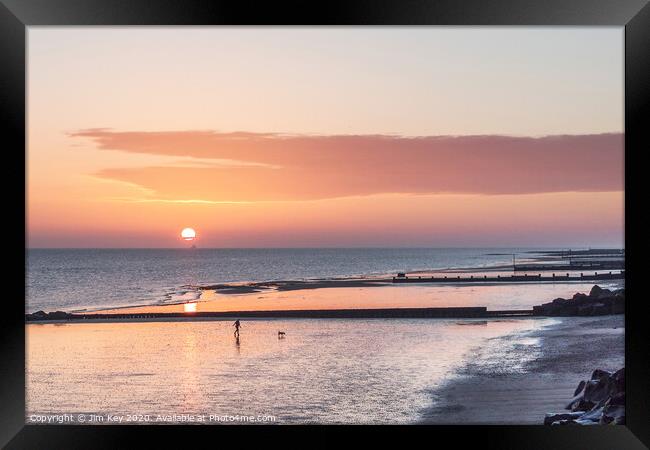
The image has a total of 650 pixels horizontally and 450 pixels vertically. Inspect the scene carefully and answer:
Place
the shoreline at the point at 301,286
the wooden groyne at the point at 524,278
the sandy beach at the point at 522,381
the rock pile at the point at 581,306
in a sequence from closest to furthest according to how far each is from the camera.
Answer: the sandy beach at the point at 522,381 < the rock pile at the point at 581,306 < the shoreline at the point at 301,286 < the wooden groyne at the point at 524,278

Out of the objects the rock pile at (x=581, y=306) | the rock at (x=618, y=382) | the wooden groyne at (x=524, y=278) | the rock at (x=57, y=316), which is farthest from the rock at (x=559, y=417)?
the wooden groyne at (x=524, y=278)

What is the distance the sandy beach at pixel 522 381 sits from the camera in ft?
27.5

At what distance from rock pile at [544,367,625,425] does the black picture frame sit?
2333 millimetres

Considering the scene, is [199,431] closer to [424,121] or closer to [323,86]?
[323,86]

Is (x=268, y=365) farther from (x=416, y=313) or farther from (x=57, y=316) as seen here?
(x=57, y=316)

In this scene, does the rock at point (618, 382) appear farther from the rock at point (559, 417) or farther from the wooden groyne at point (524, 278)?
the wooden groyne at point (524, 278)

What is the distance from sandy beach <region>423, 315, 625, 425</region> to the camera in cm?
839

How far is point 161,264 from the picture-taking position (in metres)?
43.3

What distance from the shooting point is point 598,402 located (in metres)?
6.84

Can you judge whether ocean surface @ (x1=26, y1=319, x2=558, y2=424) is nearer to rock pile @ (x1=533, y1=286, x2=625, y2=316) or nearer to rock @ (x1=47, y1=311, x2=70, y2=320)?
rock pile @ (x1=533, y1=286, x2=625, y2=316)

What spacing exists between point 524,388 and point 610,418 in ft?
12.2

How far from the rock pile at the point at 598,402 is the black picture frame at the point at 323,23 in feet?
7.66

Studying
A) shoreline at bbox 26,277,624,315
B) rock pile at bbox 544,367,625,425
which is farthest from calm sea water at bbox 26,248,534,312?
rock pile at bbox 544,367,625,425

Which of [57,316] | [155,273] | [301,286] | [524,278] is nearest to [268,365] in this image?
[57,316]
